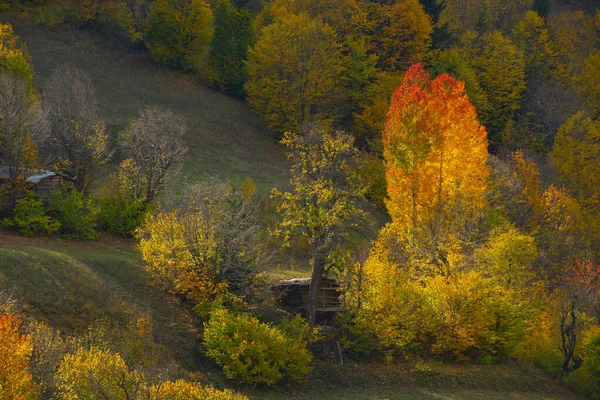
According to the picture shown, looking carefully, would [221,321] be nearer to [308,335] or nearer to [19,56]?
[308,335]

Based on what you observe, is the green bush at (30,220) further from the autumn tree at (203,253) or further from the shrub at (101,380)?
the shrub at (101,380)

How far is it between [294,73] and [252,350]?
37.4 meters

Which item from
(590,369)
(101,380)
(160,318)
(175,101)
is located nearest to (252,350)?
(160,318)

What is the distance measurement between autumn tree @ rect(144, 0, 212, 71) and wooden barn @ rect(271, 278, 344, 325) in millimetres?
39732

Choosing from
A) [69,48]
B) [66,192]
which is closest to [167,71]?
[69,48]

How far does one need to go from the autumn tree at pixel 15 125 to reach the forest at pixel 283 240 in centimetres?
10

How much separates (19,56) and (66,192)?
11.4 meters

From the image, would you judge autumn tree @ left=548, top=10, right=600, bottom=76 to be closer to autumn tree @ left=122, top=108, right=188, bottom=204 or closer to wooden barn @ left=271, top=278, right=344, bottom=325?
wooden barn @ left=271, top=278, right=344, bottom=325

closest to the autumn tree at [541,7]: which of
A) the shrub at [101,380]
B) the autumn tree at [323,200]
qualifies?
the autumn tree at [323,200]

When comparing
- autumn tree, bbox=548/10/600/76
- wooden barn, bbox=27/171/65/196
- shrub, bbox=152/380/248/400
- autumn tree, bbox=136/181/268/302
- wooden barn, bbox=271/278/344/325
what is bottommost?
shrub, bbox=152/380/248/400

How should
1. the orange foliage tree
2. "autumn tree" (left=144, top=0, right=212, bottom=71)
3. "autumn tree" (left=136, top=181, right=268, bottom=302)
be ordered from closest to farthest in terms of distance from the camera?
"autumn tree" (left=136, top=181, right=268, bottom=302) < the orange foliage tree < "autumn tree" (left=144, top=0, right=212, bottom=71)

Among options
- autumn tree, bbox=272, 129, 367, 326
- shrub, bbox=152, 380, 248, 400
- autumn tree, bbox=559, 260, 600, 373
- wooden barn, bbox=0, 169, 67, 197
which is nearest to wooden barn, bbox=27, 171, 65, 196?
wooden barn, bbox=0, 169, 67, 197

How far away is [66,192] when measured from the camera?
116ft

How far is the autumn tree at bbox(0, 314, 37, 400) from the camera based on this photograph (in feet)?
53.7
